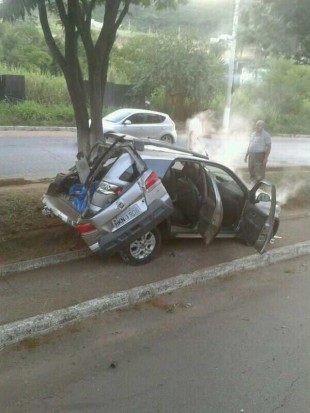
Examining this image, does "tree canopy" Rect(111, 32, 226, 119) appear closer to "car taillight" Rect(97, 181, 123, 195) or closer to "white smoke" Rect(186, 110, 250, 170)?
"white smoke" Rect(186, 110, 250, 170)

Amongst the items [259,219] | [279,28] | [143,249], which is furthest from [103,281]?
[279,28]

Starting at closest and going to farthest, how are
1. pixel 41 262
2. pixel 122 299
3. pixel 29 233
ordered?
pixel 122 299
pixel 41 262
pixel 29 233

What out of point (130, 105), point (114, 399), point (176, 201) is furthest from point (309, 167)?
point (130, 105)

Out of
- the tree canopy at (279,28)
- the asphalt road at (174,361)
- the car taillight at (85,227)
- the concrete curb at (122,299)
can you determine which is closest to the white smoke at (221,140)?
the tree canopy at (279,28)

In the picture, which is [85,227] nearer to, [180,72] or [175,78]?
[180,72]

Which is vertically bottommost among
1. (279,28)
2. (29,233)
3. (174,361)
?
(174,361)

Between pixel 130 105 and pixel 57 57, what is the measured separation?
65.2ft

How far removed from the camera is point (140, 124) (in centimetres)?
1834

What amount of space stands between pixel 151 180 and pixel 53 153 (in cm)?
992

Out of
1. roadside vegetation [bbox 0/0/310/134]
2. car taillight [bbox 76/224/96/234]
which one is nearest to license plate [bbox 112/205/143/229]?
car taillight [bbox 76/224/96/234]

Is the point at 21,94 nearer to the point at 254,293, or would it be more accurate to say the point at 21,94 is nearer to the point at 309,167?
the point at 309,167

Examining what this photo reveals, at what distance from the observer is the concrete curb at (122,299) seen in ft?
13.0

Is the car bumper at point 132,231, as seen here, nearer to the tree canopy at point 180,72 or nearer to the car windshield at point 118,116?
the car windshield at point 118,116

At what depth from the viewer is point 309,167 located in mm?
13445
